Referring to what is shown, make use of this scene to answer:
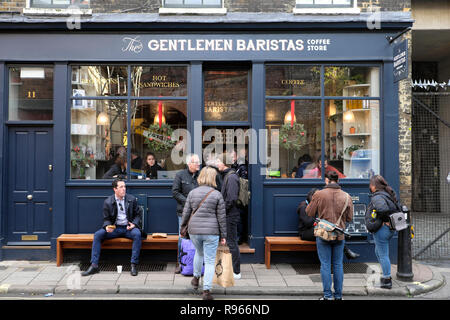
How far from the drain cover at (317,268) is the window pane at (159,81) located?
13.9ft

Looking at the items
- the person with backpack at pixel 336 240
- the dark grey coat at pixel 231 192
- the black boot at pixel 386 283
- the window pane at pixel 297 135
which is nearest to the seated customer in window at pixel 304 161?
the window pane at pixel 297 135

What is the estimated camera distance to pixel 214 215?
566 centimetres

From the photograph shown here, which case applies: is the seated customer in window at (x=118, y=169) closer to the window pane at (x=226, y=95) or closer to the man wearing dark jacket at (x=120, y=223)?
the man wearing dark jacket at (x=120, y=223)

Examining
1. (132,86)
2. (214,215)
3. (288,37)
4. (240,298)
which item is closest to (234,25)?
(288,37)

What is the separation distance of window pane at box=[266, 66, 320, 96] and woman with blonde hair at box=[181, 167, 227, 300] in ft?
10.5

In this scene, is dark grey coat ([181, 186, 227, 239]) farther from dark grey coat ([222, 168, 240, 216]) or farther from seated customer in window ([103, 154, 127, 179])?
seated customer in window ([103, 154, 127, 179])

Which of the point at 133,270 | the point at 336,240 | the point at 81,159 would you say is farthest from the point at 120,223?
the point at 336,240

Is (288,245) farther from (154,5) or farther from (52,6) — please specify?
(52,6)

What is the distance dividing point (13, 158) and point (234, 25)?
5.37m

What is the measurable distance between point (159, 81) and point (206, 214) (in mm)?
3683

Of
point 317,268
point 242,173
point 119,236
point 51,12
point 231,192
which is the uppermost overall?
point 51,12

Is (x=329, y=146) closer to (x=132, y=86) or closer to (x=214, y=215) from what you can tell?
(x=214, y=215)

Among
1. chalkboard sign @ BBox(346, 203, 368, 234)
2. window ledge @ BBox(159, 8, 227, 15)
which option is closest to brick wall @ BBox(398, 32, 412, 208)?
chalkboard sign @ BBox(346, 203, 368, 234)

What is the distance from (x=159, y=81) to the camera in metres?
8.11
